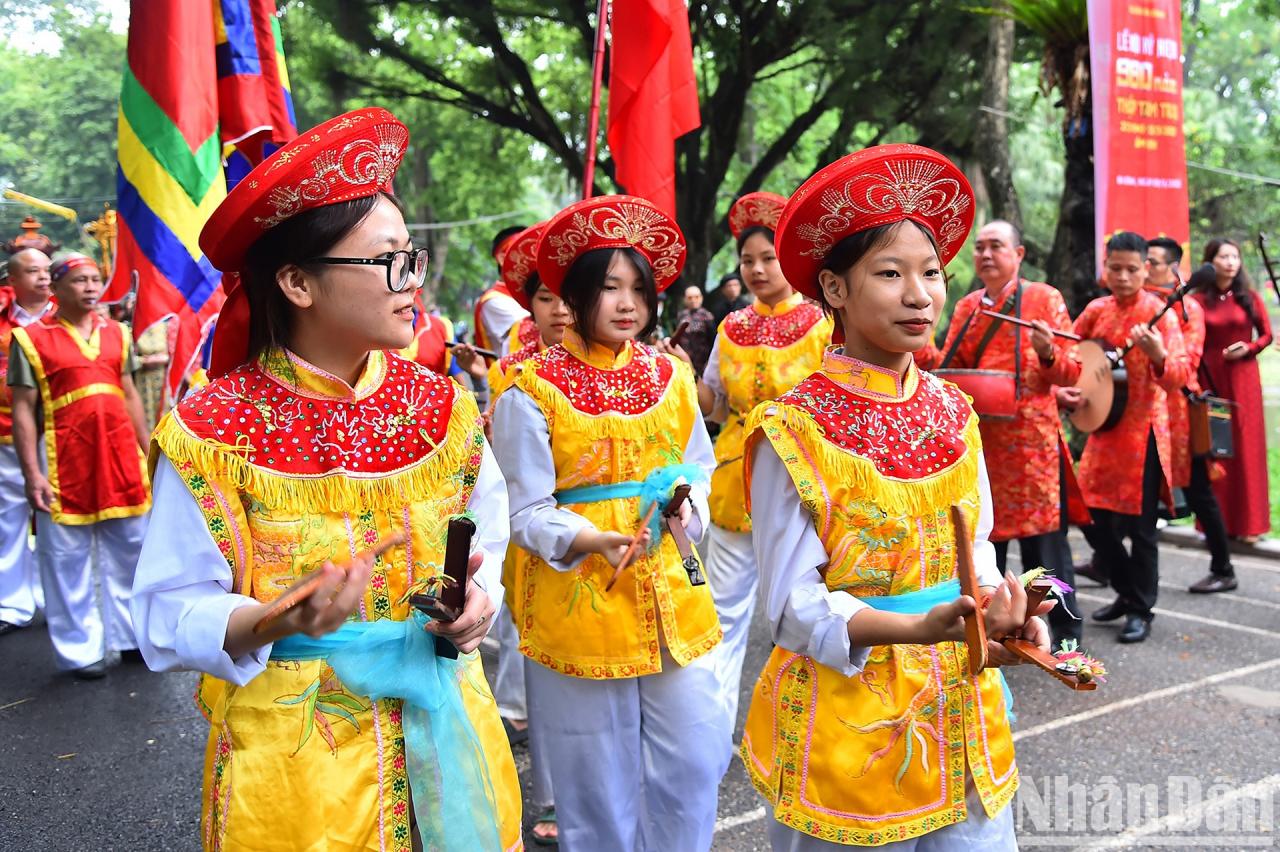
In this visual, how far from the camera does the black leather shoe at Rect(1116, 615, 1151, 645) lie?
5.76 meters

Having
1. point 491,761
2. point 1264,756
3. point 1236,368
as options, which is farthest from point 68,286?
point 1236,368

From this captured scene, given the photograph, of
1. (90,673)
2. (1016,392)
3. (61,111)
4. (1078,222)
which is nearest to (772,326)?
(1016,392)

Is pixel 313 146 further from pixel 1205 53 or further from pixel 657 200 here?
pixel 1205 53

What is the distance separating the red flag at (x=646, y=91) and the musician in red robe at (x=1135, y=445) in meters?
2.58

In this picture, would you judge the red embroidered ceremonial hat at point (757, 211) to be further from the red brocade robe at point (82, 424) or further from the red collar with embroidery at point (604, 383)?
the red brocade robe at point (82, 424)

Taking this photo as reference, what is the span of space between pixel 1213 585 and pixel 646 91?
4841mm

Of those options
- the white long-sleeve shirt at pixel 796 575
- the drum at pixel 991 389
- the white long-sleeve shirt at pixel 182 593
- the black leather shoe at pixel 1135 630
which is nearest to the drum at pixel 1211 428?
the black leather shoe at pixel 1135 630

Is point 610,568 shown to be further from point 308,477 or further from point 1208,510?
point 1208,510

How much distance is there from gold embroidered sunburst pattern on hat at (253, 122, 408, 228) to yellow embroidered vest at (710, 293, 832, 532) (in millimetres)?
3055

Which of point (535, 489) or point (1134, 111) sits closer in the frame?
point (535, 489)

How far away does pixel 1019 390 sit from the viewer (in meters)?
5.18

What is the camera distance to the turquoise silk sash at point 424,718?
1931 mm

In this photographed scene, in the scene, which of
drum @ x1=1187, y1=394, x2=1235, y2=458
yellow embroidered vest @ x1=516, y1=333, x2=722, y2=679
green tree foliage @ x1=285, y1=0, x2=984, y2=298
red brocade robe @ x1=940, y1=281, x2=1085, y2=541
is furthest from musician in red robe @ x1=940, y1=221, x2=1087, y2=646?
green tree foliage @ x1=285, y1=0, x2=984, y2=298

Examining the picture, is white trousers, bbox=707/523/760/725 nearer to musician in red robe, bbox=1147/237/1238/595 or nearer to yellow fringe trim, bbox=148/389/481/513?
yellow fringe trim, bbox=148/389/481/513
